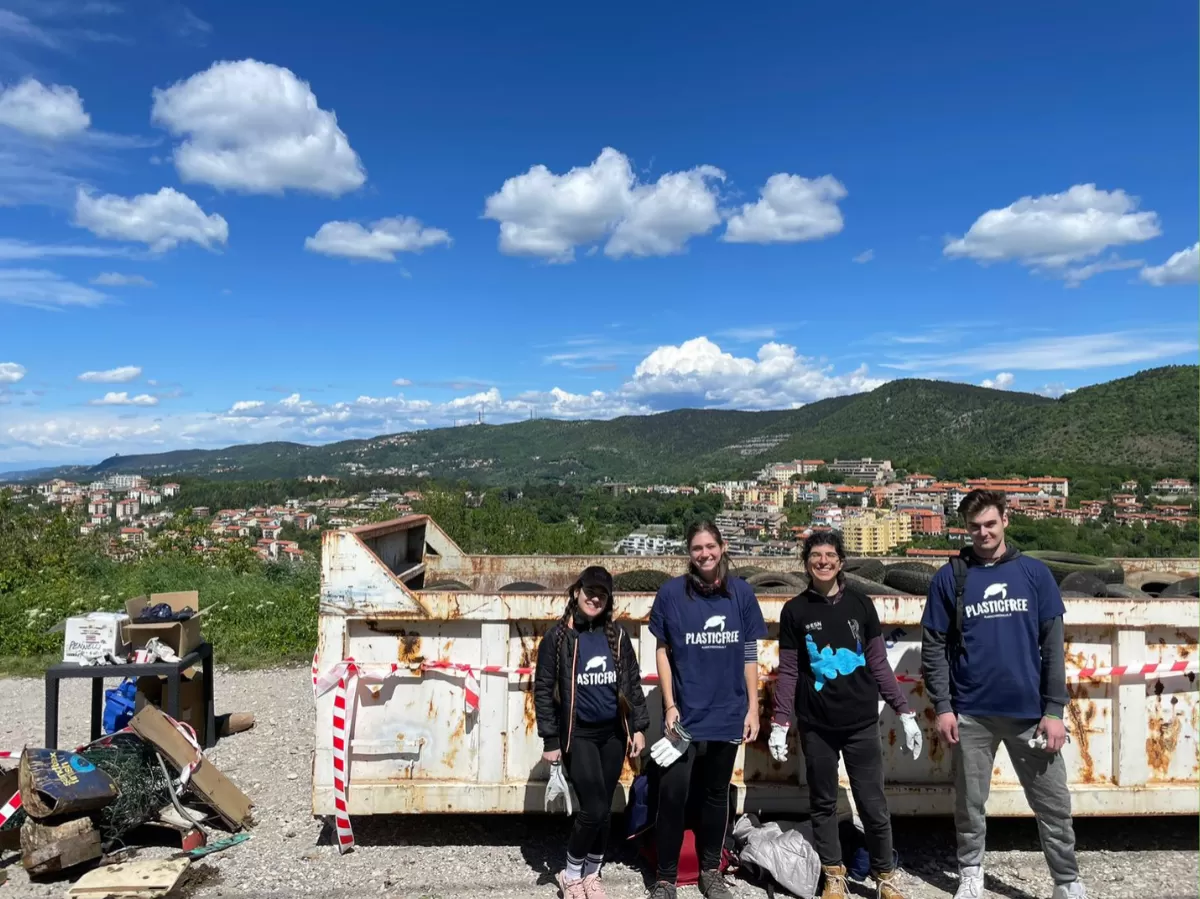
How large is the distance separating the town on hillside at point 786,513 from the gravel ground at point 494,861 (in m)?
1.71

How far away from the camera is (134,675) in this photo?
4945 millimetres

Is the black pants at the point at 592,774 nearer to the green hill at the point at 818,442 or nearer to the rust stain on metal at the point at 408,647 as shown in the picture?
the rust stain on metal at the point at 408,647

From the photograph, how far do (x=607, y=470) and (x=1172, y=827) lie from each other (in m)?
104

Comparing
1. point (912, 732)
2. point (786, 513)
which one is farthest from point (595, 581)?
point (786, 513)

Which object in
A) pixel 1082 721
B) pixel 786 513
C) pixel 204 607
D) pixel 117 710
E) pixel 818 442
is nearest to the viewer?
pixel 1082 721

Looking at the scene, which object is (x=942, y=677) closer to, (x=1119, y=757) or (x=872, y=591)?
(x=872, y=591)

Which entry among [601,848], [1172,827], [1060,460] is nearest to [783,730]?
[601,848]

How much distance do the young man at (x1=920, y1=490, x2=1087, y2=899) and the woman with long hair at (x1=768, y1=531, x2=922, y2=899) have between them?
0.80 feet

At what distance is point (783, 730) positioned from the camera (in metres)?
3.32

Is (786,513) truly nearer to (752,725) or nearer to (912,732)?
(912,732)

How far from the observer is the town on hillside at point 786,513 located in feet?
44.3

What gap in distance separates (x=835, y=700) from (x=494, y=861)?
1950 millimetres

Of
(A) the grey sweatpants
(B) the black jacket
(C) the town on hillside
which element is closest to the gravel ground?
(A) the grey sweatpants

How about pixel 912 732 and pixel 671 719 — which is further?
pixel 912 732
